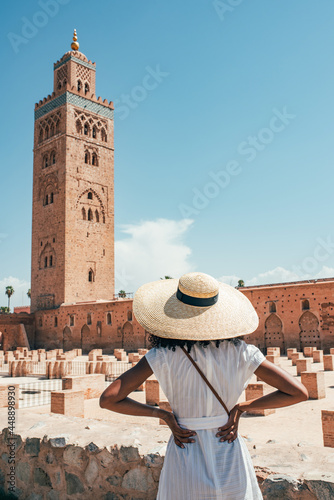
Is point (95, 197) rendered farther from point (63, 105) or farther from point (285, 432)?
point (285, 432)

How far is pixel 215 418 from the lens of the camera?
5.63ft

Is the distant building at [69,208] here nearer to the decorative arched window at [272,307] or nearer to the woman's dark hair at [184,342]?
the decorative arched window at [272,307]

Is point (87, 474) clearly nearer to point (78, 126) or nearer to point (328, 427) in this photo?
point (328, 427)

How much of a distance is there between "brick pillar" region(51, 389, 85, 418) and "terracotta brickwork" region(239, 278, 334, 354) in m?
15.1

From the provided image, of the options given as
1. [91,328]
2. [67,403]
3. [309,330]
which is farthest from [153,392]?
[91,328]

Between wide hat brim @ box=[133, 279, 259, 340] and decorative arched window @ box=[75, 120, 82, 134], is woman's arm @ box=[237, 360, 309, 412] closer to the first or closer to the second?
wide hat brim @ box=[133, 279, 259, 340]

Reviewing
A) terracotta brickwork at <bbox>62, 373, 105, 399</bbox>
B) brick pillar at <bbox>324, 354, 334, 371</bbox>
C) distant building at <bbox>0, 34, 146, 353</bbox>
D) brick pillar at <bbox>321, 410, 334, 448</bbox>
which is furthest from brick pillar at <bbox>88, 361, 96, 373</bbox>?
distant building at <bbox>0, 34, 146, 353</bbox>

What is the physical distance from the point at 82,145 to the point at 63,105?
3.62m

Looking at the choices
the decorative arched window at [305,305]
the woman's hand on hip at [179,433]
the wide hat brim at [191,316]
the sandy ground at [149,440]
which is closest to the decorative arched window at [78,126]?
the decorative arched window at [305,305]

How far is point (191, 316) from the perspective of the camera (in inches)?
70.4

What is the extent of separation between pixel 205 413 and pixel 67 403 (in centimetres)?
587

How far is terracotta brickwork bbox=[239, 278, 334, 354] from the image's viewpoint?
1964 cm

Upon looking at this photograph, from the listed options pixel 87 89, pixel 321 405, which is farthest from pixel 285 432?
pixel 87 89

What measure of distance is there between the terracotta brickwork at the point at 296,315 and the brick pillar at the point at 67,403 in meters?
15.1
